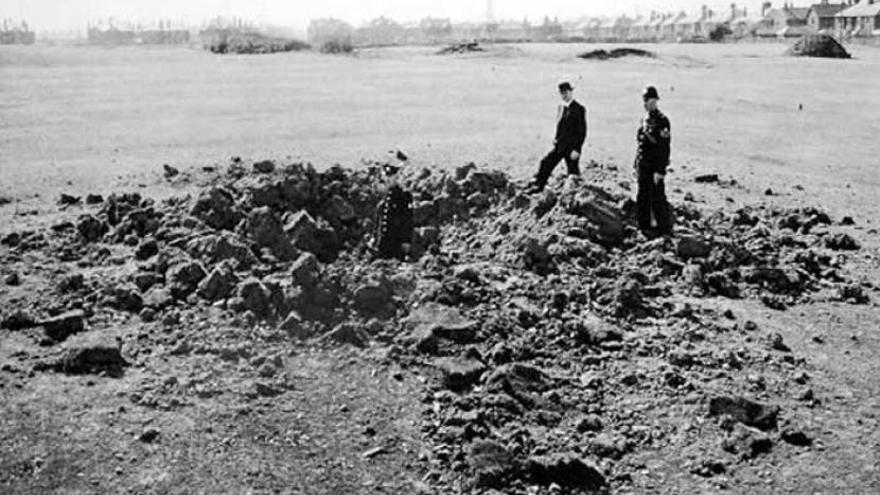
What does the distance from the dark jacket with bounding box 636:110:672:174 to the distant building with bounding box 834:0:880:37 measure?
66439 millimetres

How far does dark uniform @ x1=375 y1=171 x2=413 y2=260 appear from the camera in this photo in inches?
387

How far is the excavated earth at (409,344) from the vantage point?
20.1 ft

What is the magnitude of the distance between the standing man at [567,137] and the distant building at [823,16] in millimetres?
77725

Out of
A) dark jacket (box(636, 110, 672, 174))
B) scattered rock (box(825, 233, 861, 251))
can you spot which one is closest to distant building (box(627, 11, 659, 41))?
scattered rock (box(825, 233, 861, 251))

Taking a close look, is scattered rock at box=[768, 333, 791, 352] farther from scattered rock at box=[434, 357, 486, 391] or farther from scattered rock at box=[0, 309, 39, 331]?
scattered rock at box=[0, 309, 39, 331]

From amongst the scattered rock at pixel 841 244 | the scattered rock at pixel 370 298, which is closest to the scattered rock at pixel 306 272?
the scattered rock at pixel 370 298

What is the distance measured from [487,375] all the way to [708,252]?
3667 millimetres

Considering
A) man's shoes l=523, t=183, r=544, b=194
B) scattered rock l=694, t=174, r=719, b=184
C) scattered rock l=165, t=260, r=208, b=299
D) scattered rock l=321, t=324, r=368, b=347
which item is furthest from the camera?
scattered rock l=694, t=174, r=719, b=184

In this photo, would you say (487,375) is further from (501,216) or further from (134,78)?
(134,78)

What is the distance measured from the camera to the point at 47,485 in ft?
19.2

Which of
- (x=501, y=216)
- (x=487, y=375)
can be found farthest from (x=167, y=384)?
(x=501, y=216)

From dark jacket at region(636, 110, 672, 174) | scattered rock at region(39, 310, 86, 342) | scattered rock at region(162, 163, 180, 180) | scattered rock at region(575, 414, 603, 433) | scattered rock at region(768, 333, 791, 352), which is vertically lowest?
scattered rock at region(575, 414, 603, 433)

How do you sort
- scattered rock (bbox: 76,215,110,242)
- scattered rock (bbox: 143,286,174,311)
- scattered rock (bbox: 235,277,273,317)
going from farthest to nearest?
scattered rock (bbox: 76,215,110,242) → scattered rock (bbox: 143,286,174,311) → scattered rock (bbox: 235,277,273,317)

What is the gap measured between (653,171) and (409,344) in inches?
160
